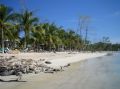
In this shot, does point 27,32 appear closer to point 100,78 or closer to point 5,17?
point 5,17

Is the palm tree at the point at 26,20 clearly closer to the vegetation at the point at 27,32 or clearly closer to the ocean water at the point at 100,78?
the vegetation at the point at 27,32

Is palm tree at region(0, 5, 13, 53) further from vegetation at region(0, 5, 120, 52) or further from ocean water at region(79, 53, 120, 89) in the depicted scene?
ocean water at region(79, 53, 120, 89)

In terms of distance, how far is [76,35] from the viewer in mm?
83062

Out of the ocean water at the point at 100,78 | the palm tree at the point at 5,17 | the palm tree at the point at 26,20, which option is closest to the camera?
the ocean water at the point at 100,78

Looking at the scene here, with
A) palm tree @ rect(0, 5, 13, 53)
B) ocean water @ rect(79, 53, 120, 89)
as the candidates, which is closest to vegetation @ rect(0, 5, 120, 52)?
palm tree @ rect(0, 5, 13, 53)

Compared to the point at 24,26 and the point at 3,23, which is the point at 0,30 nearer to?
the point at 3,23

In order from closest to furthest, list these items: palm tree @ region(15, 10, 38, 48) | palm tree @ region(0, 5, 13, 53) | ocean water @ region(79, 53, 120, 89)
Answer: ocean water @ region(79, 53, 120, 89) → palm tree @ region(0, 5, 13, 53) → palm tree @ region(15, 10, 38, 48)

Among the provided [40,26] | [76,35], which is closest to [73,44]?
[76,35]

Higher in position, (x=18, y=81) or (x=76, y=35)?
(x=76, y=35)

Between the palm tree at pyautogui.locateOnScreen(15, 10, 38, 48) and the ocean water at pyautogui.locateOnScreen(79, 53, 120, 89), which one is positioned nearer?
the ocean water at pyautogui.locateOnScreen(79, 53, 120, 89)

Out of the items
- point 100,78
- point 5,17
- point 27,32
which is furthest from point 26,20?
point 100,78

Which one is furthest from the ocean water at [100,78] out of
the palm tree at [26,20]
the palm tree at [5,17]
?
the palm tree at [26,20]

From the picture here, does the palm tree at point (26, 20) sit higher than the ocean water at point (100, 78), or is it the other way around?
the palm tree at point (26, 20)

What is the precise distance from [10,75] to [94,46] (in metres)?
117
